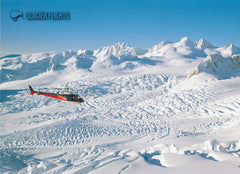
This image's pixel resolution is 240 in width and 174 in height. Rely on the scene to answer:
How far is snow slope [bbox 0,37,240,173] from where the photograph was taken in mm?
12180

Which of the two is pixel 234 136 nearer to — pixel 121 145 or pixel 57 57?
pixel 121 145

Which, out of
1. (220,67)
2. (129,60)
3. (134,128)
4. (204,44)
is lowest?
(134,128)

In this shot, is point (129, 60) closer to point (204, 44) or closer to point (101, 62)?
point (101, 62)

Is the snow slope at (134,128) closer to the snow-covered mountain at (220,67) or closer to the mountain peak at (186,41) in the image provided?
the snow-covered mountain at (220,67)

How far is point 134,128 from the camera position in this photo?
896 inches

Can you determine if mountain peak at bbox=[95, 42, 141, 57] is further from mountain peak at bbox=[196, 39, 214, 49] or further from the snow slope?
the snow slope

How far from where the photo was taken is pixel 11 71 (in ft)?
250

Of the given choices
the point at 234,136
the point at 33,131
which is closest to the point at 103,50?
the point at 33,131

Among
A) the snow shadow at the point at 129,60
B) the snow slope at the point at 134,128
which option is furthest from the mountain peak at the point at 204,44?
the snow slope at the point at 134,128

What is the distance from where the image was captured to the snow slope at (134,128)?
12180 millimetres

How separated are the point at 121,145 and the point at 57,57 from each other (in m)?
88.1

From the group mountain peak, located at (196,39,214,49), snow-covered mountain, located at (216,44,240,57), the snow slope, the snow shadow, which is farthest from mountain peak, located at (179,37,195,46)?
the snow slope

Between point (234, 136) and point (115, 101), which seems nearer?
point (234, 136)

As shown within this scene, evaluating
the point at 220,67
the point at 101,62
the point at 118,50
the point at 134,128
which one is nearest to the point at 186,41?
the point at 101,62
